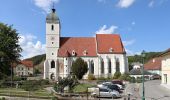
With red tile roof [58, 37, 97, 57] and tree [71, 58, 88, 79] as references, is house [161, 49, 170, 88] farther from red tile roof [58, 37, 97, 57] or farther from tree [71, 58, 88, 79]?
red tile roof [58, 37, 97, 57]

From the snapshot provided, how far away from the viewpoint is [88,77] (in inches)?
3182

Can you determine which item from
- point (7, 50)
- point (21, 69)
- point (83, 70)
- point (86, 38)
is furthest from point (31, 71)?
point (7, 50)

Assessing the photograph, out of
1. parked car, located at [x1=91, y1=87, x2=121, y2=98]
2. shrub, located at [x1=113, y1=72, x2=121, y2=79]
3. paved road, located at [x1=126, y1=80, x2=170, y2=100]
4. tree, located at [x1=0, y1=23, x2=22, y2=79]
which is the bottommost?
paved road, located at [x1=126, y1=80, x2=170, y2=100]

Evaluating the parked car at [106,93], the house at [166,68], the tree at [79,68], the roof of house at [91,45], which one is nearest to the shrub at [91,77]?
the tree at [79,68]

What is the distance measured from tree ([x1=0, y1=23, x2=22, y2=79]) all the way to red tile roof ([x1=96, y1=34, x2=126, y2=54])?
27550 mm

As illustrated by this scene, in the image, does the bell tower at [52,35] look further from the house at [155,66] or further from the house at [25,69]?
the house at [25,69]

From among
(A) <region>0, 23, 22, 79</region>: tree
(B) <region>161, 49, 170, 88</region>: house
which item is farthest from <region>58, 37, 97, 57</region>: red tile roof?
(B) <region>161, 49, 170, 88</region>: house

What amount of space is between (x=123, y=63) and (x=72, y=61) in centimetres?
1422

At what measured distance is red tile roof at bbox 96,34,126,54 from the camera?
85.7 m

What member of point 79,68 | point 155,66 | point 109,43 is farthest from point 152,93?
point 155,66

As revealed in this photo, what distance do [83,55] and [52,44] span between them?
30.6 feet

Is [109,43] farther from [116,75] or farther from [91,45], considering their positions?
[116,75]

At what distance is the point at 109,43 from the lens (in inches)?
3420

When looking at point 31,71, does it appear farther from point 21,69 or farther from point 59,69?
point 59,69
